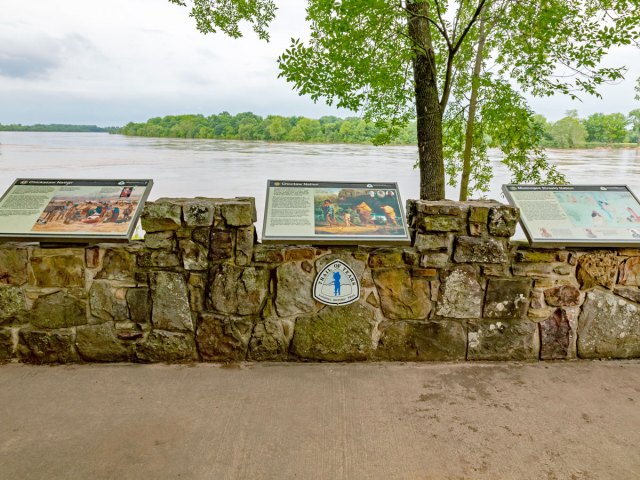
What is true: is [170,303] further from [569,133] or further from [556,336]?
[569,133]

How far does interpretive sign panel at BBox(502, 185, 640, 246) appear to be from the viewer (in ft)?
8.99

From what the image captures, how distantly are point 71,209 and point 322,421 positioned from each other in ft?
6.49

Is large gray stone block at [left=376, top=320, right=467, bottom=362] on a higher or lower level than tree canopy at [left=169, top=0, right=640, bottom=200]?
lower

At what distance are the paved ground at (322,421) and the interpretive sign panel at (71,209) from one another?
81 cm

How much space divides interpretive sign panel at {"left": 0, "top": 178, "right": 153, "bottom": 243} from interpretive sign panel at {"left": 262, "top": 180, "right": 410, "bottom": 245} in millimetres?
842

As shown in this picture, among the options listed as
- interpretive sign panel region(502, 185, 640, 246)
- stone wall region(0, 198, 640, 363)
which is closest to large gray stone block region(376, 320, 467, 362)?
stone wall region(0, 198, 640, 363)

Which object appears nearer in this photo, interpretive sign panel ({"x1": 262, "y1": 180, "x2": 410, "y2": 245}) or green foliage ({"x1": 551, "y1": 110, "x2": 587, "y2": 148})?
interpretive sign panel ({"x1": 262, "y1": 180, "x2": 410, "y2": 245})

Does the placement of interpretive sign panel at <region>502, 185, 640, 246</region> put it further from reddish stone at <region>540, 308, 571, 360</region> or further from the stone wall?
reddish stone at <region>540, 308, 571, 360</region>

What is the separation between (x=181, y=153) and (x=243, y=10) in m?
5.13

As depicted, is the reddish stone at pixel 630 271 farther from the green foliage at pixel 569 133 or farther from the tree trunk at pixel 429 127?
the green foliage at pixel 569 133

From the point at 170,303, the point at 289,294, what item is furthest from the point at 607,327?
the point at 170,303

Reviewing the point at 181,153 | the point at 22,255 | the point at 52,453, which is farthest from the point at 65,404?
the point at 181,153

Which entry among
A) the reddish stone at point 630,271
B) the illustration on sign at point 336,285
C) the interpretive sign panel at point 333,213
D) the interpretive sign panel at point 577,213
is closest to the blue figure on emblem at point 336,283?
the illustration on sign at point 336,285

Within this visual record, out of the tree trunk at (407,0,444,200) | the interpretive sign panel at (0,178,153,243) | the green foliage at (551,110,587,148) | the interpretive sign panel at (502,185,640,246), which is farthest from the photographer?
the green foliage at (551,110,587,148)
